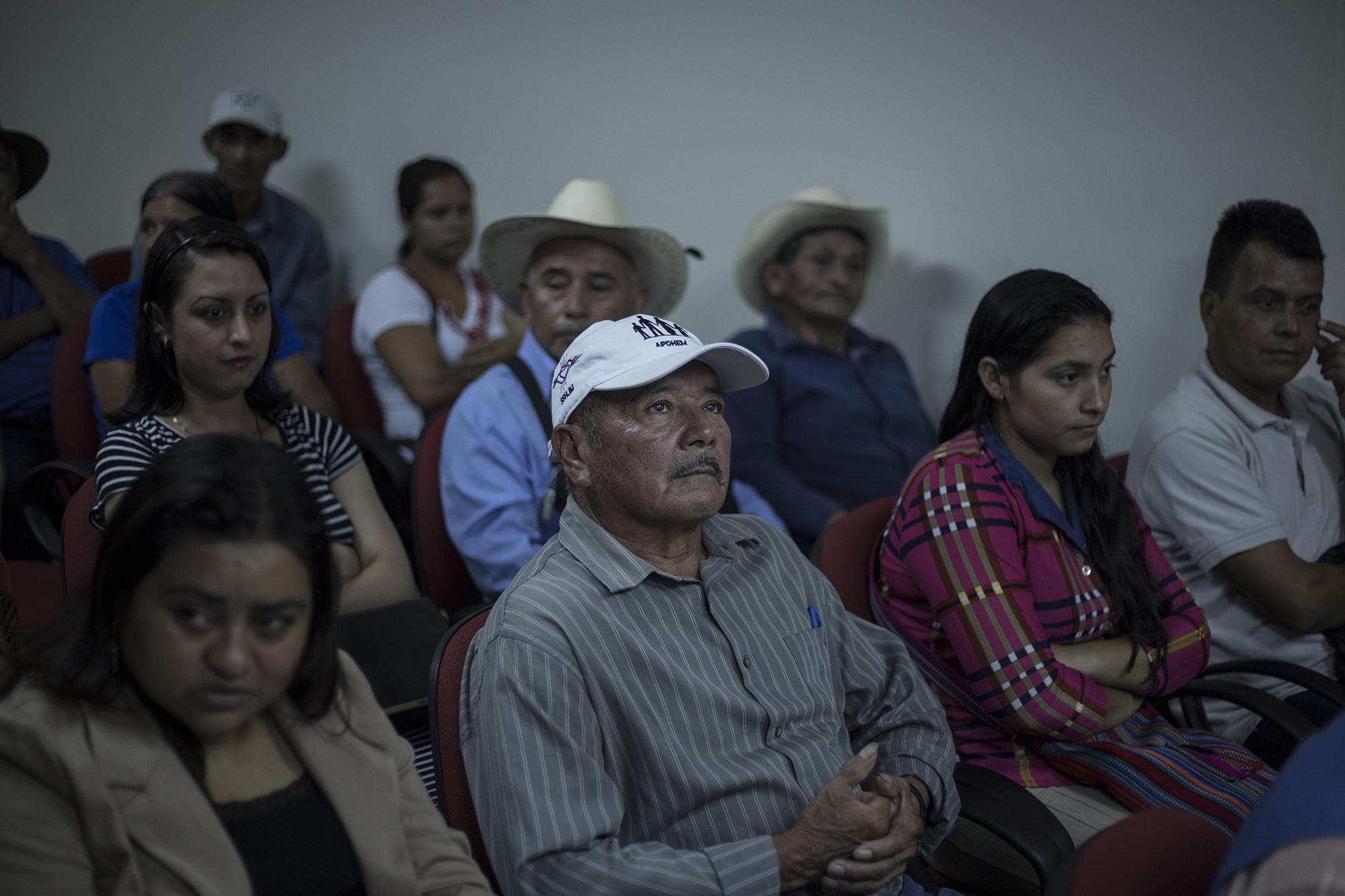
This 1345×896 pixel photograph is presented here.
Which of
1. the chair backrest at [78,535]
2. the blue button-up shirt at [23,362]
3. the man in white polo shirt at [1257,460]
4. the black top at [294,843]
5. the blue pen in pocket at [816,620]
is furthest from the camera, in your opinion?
the blue button-up shirt at [23,362]

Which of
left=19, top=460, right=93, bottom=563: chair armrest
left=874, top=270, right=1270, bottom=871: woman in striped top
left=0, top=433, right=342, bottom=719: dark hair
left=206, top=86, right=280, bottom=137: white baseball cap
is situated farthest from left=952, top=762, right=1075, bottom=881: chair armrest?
left=206, top=86, right=280, bottom=137: white baseball cap

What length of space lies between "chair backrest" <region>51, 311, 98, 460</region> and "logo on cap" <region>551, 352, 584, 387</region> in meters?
1.46

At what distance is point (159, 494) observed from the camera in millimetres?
1045

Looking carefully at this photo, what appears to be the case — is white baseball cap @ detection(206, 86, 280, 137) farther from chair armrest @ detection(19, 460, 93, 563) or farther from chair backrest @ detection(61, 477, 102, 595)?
chair backrest @ detection(61, 477, 102, 595)

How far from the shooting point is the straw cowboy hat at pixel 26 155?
2.80 meters

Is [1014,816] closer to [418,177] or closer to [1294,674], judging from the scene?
[1294,674]

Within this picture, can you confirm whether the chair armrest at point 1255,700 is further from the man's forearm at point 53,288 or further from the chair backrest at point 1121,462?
the man's forearm at point 53,288

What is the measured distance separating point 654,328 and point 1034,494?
30.1 inches

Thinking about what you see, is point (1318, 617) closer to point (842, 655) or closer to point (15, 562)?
point (842, 655)

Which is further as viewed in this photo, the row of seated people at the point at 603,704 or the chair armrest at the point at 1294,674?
the chair armrest at the point at 1294,674

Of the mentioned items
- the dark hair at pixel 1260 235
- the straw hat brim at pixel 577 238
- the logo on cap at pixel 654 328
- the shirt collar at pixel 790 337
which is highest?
the dark hair at pixel 1260 235

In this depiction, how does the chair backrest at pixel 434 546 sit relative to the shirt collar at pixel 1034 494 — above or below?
below

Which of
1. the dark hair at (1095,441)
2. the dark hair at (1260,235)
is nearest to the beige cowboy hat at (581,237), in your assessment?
the dark hair at (1095,441)

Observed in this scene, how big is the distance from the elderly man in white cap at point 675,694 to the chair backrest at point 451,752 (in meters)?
0.03
